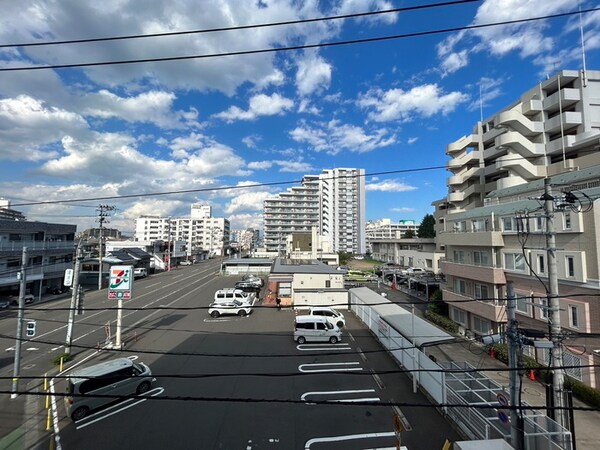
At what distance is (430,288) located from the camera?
30.6 m

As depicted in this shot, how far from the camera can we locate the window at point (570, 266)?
40.8 feet

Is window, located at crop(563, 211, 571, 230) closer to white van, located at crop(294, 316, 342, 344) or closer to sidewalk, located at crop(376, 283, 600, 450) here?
sidewalk, located at crop(376, 283, 600, 450)

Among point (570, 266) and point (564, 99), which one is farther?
point (564, 99)

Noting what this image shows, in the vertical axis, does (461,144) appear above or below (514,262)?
above

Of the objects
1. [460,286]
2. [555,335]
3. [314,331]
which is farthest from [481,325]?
[555,335]

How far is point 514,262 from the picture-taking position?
15695 millimetres

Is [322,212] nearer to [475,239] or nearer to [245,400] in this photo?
[475,239]

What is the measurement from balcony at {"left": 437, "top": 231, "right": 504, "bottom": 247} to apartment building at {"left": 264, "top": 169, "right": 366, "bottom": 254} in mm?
49674

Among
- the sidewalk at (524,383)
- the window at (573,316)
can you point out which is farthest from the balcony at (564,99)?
the sidewalk at (524,383)

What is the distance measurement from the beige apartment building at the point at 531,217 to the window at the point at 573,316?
0.10ft

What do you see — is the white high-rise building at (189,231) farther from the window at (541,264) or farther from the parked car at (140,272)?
the window at (541,264)

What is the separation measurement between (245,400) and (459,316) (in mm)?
19743

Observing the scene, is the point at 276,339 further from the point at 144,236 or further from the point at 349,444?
the point at 144,236

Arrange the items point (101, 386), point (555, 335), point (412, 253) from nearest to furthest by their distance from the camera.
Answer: point (555, 335) → point (101, 386) → point (412, 253)
